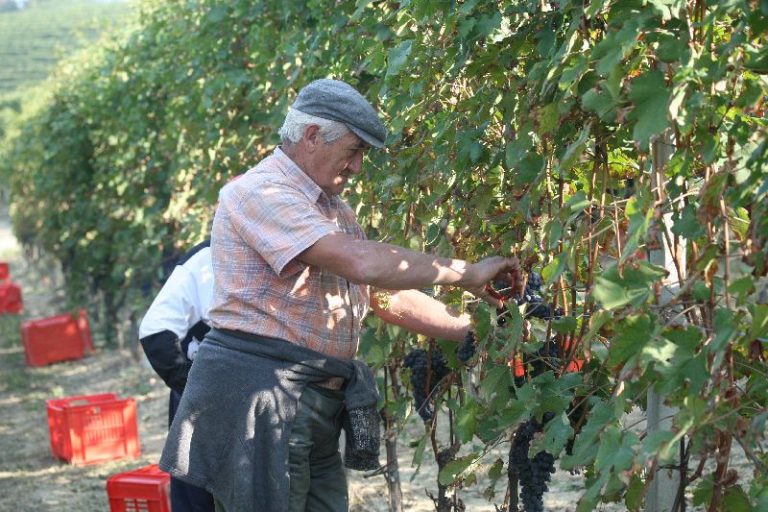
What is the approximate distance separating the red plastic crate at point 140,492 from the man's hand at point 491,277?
88.8 inches

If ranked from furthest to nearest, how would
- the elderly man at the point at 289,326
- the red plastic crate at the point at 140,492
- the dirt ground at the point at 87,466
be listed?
the dirt ground at the point at 87,466 → the red plastic crate at the point at 140,492 → the elderly man at the point at 289,326

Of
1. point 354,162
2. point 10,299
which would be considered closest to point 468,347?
point 354,162

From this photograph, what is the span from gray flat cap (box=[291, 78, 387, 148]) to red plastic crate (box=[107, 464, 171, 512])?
7.90 ft

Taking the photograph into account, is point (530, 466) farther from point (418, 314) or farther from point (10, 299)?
point (10, 299)

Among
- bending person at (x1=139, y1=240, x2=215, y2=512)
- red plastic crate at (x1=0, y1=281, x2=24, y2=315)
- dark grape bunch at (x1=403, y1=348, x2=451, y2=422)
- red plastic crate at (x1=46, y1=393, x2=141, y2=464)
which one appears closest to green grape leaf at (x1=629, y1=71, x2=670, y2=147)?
dark grape bunch at (x1=403, y1=348, x2=451, y2=422)

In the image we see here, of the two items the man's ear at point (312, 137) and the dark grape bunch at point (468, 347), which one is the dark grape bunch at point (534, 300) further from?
the man's ear at point (312, 137)

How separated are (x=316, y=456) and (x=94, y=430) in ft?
15.0

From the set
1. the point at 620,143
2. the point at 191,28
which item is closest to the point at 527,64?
the point at 620,143

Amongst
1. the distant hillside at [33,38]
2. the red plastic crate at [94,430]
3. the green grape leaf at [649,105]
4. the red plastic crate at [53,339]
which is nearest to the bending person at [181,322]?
the green grape leaf at [649,105]

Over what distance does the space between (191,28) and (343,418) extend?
4347 millimetres

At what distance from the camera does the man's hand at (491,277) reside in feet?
8.38

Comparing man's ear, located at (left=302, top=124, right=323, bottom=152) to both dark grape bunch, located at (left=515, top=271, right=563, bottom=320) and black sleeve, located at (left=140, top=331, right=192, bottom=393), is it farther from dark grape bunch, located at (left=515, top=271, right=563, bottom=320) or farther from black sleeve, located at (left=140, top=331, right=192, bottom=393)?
black sleeve, located at (left=140, top=331, right=192, bottom=393)

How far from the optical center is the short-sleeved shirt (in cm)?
260

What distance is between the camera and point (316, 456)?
286 cm
